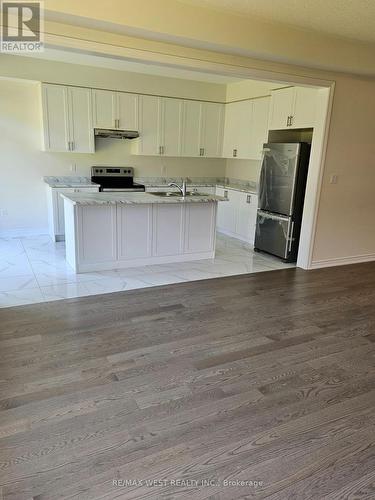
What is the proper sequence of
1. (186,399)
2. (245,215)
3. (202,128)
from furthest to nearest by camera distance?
(202,128), (245,215), (186,399)

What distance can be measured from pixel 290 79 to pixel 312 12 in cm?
90

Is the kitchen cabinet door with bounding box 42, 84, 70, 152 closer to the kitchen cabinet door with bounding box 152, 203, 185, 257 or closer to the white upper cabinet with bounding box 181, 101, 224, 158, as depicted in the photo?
the white upper cabinet with bounding box 181, 101, 224, 158

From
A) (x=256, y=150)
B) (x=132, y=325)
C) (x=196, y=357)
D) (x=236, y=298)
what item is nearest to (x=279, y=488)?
(x=196, y=357)

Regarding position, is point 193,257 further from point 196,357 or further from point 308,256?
point 196,357

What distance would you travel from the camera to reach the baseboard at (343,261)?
5055 millimetres

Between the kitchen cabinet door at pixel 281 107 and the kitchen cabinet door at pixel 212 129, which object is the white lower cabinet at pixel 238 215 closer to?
the kitchen cabinet door at pixel 212 129

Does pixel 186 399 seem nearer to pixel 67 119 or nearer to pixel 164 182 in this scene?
pixel 67 119

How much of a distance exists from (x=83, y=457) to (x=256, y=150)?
5.37m

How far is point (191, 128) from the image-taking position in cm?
671

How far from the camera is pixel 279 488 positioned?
166 centimetres

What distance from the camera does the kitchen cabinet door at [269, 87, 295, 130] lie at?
515cm

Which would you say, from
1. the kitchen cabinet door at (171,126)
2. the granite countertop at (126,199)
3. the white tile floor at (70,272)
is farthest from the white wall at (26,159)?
the granite countertop at (126,199)

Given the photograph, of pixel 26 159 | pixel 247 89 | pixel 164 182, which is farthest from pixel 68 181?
pixel 247 89

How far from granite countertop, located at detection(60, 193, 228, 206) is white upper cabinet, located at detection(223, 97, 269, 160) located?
1.78 m
